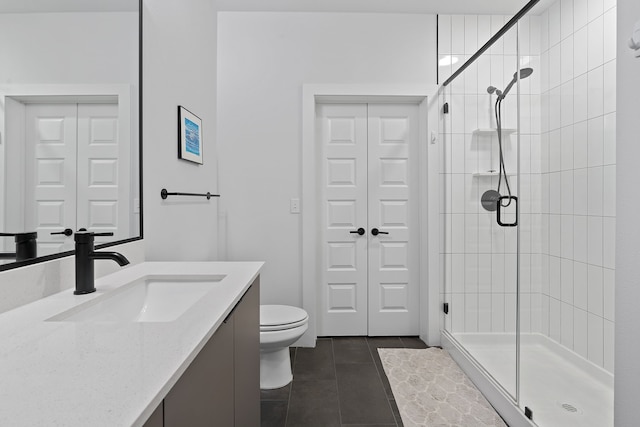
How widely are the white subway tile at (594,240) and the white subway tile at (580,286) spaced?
6 centimetres

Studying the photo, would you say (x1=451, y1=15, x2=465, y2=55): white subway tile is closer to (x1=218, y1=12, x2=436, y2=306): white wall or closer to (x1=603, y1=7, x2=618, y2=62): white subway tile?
(x1=218, y1=12, x2=436, y2=306): white wall

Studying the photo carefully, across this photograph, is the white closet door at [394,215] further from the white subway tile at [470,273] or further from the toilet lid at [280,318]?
the toilet lid at [280,318]

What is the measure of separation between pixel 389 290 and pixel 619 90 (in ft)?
6.67

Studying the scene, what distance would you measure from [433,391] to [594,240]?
3.84 ft

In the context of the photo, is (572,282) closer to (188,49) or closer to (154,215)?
(154,215)

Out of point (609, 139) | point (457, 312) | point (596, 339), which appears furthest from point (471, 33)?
point (596, 339)

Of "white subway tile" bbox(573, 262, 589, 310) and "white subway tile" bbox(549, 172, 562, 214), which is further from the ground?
"white subway tile" bbox(549, 172, 562, 214)

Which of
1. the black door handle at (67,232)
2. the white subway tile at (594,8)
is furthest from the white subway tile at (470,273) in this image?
the black door handle at (67,232)

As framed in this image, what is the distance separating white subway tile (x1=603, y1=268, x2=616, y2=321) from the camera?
4.83 feet

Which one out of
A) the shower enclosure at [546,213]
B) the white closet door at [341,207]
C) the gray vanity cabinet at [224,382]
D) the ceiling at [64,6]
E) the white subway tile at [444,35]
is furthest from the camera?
the white closet door at [341,207]

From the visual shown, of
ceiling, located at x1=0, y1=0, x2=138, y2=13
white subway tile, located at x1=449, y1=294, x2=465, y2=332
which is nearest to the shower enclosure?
white subway tile, located at x1=449, y1=294, x2=465, y2=332

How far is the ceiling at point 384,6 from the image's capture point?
2488 millimetres

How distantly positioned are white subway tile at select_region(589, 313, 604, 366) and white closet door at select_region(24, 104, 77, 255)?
2.16m

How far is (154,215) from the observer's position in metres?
1.60
